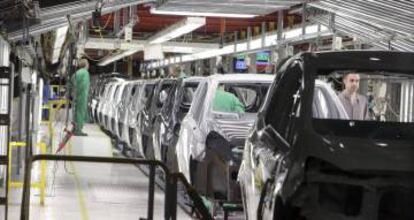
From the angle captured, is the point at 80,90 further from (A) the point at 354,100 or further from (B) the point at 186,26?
(A) the point at 354,100

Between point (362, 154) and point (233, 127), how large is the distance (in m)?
4.18

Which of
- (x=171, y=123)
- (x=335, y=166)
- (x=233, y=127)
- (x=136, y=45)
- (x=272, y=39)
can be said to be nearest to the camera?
(x=335, y=166)

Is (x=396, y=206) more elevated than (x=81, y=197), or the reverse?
(x=396, y=206)

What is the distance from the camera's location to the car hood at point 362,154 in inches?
186

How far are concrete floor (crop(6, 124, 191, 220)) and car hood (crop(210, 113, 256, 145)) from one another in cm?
146

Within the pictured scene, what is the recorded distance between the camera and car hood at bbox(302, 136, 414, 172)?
15.5 feet

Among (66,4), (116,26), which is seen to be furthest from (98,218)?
(116,26)

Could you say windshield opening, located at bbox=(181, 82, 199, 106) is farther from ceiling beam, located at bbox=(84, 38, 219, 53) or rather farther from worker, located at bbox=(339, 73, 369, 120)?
ceiling beam, located at bbox=(84, 38, 219, 53)

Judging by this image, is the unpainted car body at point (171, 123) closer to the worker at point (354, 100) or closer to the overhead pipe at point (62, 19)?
the overhead pipe at point (62, 19)

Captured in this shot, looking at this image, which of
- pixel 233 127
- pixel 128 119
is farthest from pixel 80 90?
pixel 233 127

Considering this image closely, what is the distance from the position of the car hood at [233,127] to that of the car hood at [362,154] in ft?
11.4

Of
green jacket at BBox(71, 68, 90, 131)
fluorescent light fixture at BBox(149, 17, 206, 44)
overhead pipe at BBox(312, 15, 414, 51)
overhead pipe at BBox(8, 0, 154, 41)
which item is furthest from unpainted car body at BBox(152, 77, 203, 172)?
green jacket at BBox(71, 68, 90, 131)

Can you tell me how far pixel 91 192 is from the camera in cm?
1233

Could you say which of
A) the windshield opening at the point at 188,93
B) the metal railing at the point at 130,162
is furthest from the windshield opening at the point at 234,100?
the metal railing at the point at 130,162
